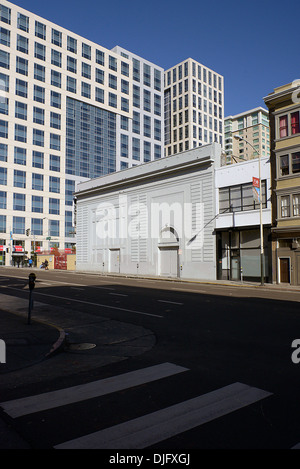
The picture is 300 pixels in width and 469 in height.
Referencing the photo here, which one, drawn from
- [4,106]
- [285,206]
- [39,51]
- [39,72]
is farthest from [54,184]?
[285,206]

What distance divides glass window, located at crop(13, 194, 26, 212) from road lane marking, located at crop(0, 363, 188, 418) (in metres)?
76.8

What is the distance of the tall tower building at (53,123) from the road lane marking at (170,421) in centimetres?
6806

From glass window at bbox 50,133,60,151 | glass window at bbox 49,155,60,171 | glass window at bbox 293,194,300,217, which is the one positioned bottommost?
glass window at bbox 293,194,300,217

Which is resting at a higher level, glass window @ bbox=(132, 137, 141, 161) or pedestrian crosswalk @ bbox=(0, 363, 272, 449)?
glass window @ bbox=(132, 137, 141, 161)

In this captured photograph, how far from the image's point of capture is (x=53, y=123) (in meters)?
82.0

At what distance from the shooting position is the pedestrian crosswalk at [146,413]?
11.2ft

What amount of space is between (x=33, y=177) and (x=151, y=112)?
138ft

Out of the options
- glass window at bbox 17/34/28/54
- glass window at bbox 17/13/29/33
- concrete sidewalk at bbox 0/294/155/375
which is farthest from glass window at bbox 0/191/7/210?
concrete sidewalk at bbox 0/294/155/375

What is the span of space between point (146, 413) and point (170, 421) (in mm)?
345

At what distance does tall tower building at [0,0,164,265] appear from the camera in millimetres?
75500

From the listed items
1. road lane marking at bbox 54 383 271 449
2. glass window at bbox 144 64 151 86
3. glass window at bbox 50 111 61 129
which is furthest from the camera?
glass window at bbox 144 64 151 86

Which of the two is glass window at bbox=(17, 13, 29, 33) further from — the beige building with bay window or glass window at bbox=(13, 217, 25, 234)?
the beige building with bay window

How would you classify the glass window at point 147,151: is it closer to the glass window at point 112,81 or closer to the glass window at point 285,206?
the glass window at point 112,81

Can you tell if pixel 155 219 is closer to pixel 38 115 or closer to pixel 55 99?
pixel 38 115
